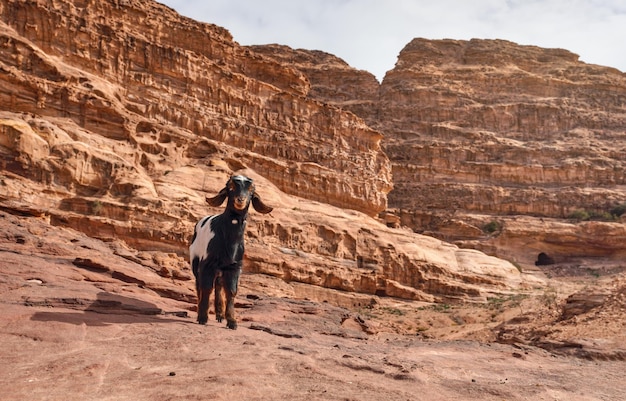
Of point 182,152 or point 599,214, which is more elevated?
point 599,214

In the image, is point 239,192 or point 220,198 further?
point 220,198

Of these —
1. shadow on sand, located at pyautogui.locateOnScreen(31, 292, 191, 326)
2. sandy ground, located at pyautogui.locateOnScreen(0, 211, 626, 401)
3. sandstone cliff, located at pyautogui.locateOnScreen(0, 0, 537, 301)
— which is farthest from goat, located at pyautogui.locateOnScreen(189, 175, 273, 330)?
sandstone cliff, located at pyautogui.locateOnScreen(0, 0, 537, 301)

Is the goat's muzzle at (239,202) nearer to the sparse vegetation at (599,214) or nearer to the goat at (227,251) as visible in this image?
the goat at (227,251)

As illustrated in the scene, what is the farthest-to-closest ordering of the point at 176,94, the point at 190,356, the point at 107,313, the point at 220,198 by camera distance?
the point at 176,94 < the point at 220,198 < the point at 107,313 < the point at 190,356

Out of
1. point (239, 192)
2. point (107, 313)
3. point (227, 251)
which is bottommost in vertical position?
point (107, 313)

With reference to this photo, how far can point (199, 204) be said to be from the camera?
2473 centimetres

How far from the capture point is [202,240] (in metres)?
10.0

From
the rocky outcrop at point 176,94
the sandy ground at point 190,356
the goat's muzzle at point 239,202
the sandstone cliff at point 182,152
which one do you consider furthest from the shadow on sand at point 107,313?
the rocky outcrop at point 176,94

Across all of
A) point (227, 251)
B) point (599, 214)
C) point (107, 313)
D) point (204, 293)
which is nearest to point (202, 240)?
point (227, 251)

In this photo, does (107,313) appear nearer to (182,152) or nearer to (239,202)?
(239,202)

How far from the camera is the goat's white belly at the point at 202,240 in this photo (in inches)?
384

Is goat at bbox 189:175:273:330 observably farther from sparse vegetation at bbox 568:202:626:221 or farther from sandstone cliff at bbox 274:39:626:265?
sparse vegetation at bbox 568:202:626:221

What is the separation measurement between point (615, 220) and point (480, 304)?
33968mm

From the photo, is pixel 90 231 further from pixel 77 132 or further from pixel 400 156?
pixel 400 156
